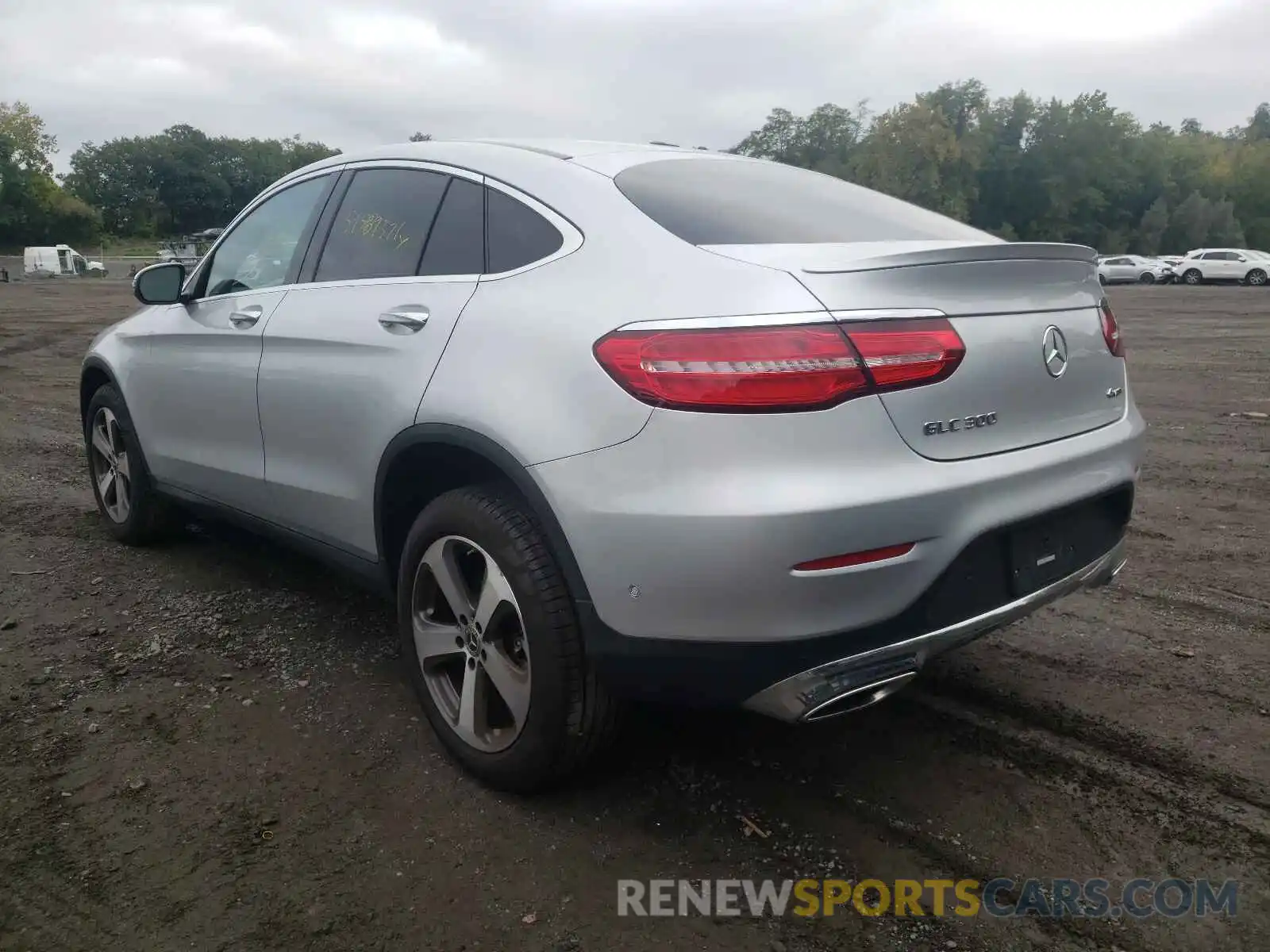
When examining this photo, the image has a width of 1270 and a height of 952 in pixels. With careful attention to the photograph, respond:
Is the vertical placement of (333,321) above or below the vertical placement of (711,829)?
above

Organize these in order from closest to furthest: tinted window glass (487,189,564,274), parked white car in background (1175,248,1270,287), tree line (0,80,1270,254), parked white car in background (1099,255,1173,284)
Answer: tinted window glass (487,189,564,274) < parked white car in background (1175,248,1270,287) < parked white car in background (1099,255,1173,284) < tree line (0,80,1270,254)

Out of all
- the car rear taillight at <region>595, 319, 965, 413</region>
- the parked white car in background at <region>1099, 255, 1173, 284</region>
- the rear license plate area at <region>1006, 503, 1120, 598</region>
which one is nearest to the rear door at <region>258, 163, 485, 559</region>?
the car rear taillight at <region>595, 319, 965, 413</region>

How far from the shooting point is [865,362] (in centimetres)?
211

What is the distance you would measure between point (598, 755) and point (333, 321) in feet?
5.20

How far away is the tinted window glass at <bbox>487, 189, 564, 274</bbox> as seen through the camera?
8.58ft

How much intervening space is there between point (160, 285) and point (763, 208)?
9.27ft

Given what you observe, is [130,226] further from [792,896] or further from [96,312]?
[792,896]

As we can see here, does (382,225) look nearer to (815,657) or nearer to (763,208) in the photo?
(763,208)

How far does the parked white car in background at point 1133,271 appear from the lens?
44.1 meters

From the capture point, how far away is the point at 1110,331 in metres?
2.79

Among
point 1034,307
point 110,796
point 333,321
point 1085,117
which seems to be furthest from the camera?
point 1085,117

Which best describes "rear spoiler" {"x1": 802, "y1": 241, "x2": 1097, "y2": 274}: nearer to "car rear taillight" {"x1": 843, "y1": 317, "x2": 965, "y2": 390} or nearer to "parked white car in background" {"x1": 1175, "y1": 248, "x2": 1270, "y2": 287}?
"car rear taillight" {"x1": 843, "y1": 317, "x2": 965, "y2": 390}

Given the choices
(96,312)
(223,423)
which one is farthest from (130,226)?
(223,423)

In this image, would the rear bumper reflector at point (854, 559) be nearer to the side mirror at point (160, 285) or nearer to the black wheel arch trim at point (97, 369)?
the side mirror at point (160, 285)
